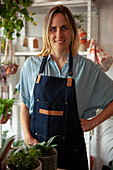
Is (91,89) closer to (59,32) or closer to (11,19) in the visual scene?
(59,32)

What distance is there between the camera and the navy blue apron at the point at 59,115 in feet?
5.06

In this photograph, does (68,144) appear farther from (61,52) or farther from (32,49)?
(32,49)

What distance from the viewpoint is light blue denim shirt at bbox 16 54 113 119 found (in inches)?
63.8

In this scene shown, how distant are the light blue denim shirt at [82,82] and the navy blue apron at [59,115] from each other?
5 centimetres

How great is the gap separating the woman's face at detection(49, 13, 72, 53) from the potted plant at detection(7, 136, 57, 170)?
2.59 feet

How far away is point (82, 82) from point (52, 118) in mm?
307

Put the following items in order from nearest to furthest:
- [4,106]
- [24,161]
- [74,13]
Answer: [24,161]
[4,106]
[74,13]

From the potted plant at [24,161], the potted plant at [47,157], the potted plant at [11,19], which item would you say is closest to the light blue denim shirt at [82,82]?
the potted plant at [11,19]

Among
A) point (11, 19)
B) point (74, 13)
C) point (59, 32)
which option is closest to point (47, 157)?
point (59, 32)

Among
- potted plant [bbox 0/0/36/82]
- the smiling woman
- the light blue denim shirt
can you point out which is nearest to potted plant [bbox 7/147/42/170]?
the smiling woman

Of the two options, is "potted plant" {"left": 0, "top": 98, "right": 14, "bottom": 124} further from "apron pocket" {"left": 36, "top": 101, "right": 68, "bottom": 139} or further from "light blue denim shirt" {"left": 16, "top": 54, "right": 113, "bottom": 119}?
"apron pocket" {"left": 36, "top": 101, "right": 68, "bottom": 139}

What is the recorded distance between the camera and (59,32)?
156cm

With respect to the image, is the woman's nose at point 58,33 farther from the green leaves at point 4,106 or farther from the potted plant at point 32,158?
the green leaves at point 4,106

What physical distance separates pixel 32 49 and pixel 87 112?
1224mm
